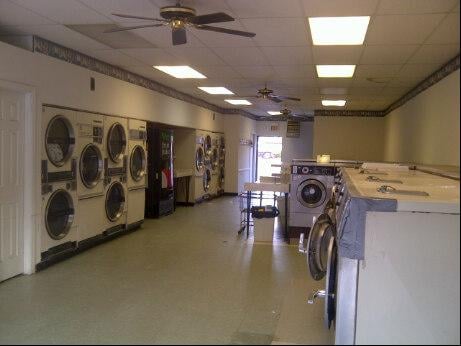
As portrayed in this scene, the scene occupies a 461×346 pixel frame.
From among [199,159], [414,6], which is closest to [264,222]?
[414,6]

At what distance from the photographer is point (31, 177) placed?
15.5ft

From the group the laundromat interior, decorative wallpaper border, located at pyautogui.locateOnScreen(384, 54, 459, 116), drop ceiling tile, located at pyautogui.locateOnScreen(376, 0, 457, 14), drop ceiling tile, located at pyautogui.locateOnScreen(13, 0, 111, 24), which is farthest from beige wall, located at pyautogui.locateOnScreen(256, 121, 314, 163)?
drop ceiling tile, located at pyautogui.locateOnScreen(376, 0, 457, 14)

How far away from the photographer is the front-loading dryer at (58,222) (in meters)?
4.99

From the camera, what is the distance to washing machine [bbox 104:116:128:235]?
6367 millimetres

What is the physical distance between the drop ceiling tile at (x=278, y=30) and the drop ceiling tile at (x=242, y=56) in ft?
1.28

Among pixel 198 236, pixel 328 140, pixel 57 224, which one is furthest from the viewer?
pixel 328 140

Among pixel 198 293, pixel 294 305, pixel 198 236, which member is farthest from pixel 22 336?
pixel 198 236

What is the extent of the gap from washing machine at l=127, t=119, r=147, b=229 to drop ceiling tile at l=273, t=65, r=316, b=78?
2.44m

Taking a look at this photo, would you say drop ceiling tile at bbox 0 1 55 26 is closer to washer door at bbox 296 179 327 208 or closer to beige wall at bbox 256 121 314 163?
washer door at bbox 296 179 327 208

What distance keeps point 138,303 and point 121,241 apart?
2.71 metres

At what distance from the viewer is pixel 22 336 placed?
3.19 metres

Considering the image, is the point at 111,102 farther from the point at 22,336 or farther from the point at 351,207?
the point at 351,207

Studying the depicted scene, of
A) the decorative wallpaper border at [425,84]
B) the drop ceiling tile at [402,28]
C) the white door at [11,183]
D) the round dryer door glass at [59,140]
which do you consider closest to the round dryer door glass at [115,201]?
the round dryer door glass at [59,140]

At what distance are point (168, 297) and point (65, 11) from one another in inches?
110
